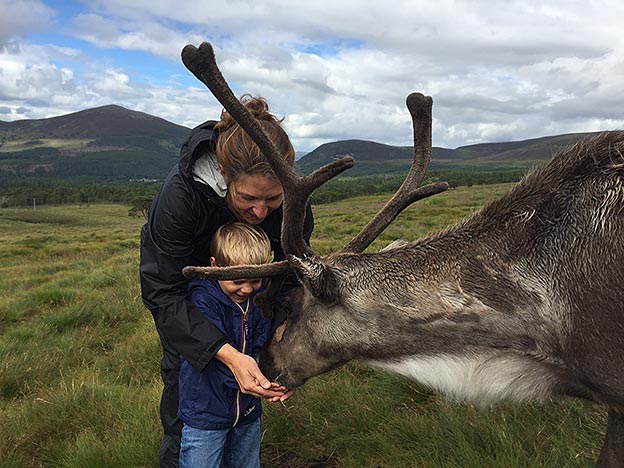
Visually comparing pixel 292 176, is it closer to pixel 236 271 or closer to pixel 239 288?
pixel 236 271

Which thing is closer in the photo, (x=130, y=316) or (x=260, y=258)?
(x=260, y=258)

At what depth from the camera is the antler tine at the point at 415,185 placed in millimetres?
3334

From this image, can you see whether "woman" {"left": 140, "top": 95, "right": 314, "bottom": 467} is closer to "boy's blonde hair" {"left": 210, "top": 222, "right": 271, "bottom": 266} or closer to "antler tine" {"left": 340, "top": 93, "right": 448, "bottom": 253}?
"boy's blonde hair" {"left": 210, "top": 222, "right": 271, "bottom": 266}

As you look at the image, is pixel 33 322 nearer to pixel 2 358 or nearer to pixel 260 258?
pixel 2 358

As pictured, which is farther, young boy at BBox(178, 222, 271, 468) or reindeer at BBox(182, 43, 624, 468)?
young boy at BBox(178, 222, 271, 468)

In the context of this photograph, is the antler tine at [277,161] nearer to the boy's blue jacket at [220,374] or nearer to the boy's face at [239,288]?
the boy's face at [239,288]

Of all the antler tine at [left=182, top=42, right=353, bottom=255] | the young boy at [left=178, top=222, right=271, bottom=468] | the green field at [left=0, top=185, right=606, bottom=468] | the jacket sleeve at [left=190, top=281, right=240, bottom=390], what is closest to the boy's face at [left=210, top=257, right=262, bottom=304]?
the young boy at [left=178, top=222, right=271, bottom=468]

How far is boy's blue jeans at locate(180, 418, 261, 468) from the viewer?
10.7 ft

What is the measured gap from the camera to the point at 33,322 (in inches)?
306

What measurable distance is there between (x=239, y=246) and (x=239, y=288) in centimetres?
27

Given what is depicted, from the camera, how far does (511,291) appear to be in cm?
256

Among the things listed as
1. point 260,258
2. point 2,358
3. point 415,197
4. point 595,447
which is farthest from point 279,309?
point 2,358

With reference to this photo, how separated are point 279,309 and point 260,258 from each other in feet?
1.22

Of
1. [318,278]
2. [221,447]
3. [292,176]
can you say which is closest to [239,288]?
[318,278]
